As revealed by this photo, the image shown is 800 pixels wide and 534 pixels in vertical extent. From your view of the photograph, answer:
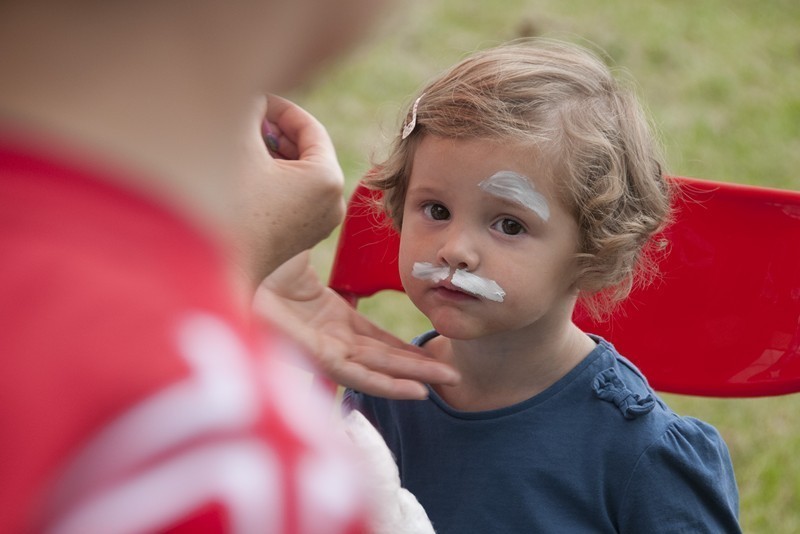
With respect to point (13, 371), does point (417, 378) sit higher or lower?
lower

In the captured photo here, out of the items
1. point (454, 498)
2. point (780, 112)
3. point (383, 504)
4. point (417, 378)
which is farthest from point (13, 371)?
point (780, 112)

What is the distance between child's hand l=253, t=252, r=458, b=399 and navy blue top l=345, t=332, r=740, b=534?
12 cm

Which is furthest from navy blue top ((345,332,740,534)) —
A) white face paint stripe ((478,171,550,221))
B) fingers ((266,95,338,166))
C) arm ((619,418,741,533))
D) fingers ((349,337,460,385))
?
fingers ((266,95,338,166))

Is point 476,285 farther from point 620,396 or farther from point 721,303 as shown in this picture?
point 721,303

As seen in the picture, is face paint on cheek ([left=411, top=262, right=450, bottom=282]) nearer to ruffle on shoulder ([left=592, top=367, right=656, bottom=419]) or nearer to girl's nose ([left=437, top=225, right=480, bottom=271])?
girl's nose ([left=437, top=225, right=480, bottom=271])

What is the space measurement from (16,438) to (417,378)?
0.93 m

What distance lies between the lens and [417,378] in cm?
128

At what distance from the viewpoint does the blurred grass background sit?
2680 mm

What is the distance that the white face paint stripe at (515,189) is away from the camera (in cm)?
124

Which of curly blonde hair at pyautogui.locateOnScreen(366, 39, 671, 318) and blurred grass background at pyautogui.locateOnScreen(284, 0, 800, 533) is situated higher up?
curly blonde hair at pyautogui.locateOnScreen(366, 39, 671, 318)

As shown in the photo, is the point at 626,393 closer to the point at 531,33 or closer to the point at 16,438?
the point at 16,438

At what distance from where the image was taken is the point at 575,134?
50.0 inches

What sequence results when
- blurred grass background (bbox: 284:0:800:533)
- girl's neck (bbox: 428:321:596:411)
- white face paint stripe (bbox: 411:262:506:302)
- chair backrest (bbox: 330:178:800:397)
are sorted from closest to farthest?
white face paint stripe (bbox: 411:262:506:302) → girl's neck (bbox: 428:321:596:411) → chair backrest (bbox: 330:178:800:397) → blurred grass background (bbox: 284:0:800:533)

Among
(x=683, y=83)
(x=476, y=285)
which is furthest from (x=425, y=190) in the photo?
(x=683, y=83)
